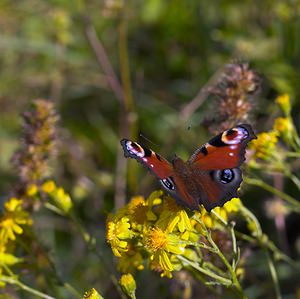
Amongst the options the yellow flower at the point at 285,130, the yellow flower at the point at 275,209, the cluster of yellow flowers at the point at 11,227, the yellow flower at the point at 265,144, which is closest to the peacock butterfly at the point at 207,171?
the yellow flower at the point at 265,144

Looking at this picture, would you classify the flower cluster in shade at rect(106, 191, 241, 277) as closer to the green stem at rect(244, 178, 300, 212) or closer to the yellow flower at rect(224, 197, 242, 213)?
the yellow flower at rect(224, 197, 242, 213)

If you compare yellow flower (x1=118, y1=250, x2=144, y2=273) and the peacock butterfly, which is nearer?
the peacock butterfly

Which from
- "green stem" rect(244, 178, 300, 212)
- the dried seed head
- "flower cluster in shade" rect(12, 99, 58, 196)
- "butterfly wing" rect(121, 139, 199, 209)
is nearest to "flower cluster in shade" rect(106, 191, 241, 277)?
"butterfly wing" rect(121, 139, 199, 209)

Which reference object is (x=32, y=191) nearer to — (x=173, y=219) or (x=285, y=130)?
(x=173, y=219)

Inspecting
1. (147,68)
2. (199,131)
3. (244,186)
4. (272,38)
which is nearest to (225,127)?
(244,186)

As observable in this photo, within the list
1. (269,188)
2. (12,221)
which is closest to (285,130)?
(269,188)

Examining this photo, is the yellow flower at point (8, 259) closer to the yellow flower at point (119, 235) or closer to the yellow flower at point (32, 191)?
the yellow flower at point (32, 191)
